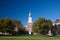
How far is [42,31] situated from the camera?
41375 millimetres

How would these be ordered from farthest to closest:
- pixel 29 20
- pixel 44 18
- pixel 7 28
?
pixel 29 20 → pixel 44 18 → pixel 7 28

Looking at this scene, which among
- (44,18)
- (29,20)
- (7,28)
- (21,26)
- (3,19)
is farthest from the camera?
(29,20)

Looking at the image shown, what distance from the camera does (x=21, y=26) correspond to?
166ft

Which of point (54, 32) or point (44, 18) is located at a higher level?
point (44, 18)

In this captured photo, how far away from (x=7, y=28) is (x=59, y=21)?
34031 millimetres

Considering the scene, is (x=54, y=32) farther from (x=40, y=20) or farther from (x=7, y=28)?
(x=7, y=28)

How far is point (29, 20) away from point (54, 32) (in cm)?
1584

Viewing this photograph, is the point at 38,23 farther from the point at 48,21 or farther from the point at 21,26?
the point at 21,26

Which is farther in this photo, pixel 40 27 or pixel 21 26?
pixel 21 26

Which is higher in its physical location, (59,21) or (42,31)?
(59,21)

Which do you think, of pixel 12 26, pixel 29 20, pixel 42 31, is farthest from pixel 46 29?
pixel 29 20

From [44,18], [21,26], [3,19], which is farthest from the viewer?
[21,26]

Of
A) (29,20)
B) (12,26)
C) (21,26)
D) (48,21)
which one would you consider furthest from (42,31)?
(29,20)

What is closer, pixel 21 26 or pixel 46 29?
pixel 46 29
